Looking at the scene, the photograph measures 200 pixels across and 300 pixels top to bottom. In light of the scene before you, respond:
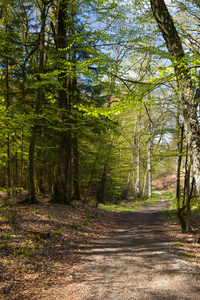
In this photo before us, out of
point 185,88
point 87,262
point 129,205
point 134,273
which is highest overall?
point 185,88

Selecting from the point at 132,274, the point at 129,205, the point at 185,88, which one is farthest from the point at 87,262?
the point at 129,205

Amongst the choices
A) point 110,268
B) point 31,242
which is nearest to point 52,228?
point 31,242

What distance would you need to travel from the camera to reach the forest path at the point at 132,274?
367 centimetres

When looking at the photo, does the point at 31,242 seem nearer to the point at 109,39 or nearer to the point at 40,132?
the point at 40,132

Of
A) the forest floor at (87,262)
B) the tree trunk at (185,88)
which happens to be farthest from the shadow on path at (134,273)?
the tree trunk at (185,88)

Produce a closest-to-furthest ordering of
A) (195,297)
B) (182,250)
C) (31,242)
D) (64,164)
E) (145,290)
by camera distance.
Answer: (195,297)
(145,290)
(31,242)
(182,250)
(64,164)

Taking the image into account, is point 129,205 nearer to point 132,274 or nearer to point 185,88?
point 132,274

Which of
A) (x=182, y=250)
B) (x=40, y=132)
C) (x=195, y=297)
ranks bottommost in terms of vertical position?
(x=182, y=250)

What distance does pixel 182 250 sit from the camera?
613 centimetres

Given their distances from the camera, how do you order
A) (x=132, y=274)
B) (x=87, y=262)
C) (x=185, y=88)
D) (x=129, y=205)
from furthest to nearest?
1. (x=129, y=205)
2. (x=87, y=262)
3. (x=132, y=274)
4. (x=185, y=88)

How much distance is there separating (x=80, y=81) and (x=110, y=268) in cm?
1249

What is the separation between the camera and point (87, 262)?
525cm

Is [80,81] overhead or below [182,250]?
overhead

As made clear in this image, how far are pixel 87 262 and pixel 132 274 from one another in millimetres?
1315
